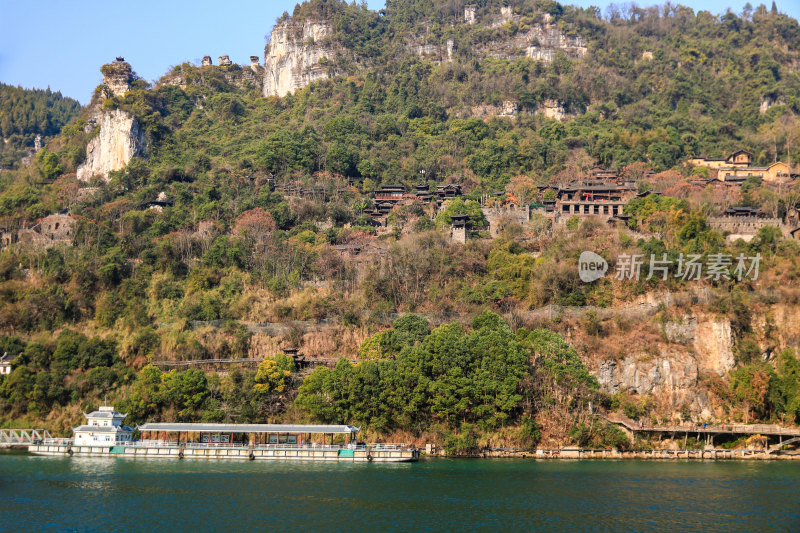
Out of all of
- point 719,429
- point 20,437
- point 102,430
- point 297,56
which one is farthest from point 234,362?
point 297,56

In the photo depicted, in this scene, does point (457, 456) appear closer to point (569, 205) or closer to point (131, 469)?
point (131, 469)

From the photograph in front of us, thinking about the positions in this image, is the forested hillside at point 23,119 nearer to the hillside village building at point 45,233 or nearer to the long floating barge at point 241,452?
the hillside village building at point 45,233

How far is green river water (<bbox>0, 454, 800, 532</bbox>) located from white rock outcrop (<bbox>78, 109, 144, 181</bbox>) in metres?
43.1

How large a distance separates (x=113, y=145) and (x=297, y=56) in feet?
103

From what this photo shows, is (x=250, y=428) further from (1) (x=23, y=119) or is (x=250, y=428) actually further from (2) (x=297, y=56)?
(1) (x=23, y=119)

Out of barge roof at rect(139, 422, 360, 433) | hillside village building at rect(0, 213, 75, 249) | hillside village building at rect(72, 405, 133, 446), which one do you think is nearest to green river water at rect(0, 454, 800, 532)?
barge roof at rect(139, 422, 360, 433)

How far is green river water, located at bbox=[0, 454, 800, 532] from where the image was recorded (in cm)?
2881

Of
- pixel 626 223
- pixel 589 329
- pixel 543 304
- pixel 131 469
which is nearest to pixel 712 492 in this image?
pixel 589 329

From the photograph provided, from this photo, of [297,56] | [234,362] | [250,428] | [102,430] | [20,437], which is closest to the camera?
[250,428]

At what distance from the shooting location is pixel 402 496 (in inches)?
1284

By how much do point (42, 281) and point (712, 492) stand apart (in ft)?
148

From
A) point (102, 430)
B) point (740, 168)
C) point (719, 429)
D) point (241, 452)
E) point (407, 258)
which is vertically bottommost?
point (241, 452)

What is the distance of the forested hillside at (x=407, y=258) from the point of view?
4522cm

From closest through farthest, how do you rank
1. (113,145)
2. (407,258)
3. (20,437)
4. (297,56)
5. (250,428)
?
1. (250,428)
2. (20,437)
3. (407,258)
4. (113,145)
5. (297,56)
